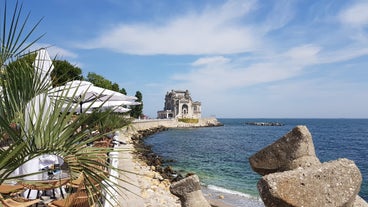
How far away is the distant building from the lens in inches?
4619

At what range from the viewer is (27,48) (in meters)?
3.61

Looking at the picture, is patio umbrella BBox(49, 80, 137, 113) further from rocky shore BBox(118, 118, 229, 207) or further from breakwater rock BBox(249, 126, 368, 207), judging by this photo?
breakwater rock BBox(249, 126, 368, 207)

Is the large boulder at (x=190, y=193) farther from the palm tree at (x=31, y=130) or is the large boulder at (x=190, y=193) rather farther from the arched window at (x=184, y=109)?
the arched window at (x=184, y=109)

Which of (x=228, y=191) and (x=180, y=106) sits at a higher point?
(x=180, y=106)

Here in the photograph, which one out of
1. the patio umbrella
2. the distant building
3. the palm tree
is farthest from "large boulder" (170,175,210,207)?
the distant building

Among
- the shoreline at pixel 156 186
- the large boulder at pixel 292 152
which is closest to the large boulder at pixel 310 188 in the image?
the large boulder at pixel 292 152

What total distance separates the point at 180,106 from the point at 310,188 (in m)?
114

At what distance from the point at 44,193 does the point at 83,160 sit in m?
5.03

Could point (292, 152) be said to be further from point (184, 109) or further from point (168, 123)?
point (184, 109)

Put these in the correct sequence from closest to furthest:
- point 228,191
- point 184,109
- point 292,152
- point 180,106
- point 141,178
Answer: point 292,152
point 141,178
point 228,191
point 180,106
point 184,109

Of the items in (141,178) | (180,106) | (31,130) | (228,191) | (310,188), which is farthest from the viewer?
(180,106)

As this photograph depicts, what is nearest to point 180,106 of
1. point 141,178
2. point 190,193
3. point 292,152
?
point 141,178

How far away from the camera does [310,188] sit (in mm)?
3699

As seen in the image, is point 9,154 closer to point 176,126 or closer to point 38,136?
point 38,136
